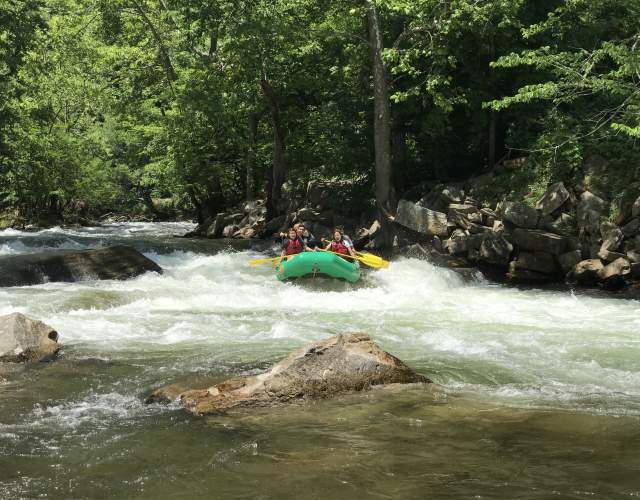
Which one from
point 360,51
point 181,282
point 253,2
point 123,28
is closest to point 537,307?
point 181,282

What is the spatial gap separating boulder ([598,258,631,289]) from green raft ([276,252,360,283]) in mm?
4670

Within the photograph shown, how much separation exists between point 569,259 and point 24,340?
991 centimetres

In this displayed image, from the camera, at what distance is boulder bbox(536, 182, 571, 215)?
519 inches

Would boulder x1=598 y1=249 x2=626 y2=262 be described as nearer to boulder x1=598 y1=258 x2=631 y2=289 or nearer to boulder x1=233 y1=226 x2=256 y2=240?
boulder x1=598 y1=258 x2=631 y2=289

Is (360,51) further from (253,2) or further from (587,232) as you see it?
(587,232)

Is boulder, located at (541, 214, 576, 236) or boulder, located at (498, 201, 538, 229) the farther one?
boulder, located at (498, 201, 538, 229)

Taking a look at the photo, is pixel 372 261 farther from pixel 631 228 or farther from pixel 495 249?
pixel 631 228

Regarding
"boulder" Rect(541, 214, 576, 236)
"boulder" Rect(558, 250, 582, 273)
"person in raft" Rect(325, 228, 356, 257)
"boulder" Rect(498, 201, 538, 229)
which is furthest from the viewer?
"person in raft" Rect(325, 228, 356, 257)

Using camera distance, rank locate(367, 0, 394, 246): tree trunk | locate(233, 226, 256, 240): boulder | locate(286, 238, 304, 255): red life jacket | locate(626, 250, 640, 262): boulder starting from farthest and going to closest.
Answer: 1. locate(233, 226, 256, 240): boulder
2. locate(367, 0, 394, 246): tree trunk
3. locate(286, 238, 304, 255): red life jacket
4. locate(626, 250, 640, 262): boulder

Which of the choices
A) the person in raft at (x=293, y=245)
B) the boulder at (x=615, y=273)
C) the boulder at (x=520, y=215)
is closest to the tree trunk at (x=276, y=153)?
the person in raft at (x=293, y=245)

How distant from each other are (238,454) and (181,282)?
371 inches

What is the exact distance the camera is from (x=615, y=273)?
12.1 metres

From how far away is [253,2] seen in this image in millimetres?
17891

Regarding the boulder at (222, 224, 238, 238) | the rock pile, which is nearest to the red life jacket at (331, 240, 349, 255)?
the rock pile
